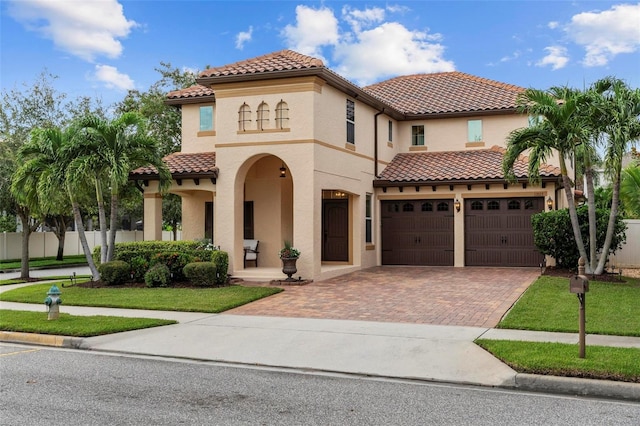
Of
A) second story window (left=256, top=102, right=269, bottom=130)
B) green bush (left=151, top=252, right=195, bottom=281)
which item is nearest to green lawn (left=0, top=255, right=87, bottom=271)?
green bush (left=151, top=252, right=195, bottom=281)

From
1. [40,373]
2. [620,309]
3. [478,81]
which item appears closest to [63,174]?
[40,373]

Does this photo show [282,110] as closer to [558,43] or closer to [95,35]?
[95,35]

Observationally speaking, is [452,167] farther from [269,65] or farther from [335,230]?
[269,65]

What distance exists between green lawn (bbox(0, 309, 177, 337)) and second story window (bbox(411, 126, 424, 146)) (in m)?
15.9

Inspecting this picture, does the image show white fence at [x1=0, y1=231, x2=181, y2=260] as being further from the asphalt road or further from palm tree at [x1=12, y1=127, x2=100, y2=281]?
the asphalt road

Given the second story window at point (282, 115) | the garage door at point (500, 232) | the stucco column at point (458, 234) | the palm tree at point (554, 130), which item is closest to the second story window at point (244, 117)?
the second story window at point (282, 115)

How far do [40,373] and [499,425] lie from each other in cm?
Answer: 582

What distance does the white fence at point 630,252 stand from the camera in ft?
68.2

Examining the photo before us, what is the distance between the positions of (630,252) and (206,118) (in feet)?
52.4

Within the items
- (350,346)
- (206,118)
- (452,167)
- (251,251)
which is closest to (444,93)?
(452,167)

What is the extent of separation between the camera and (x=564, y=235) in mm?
17750

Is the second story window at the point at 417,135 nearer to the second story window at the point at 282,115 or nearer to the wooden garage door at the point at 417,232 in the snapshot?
the wooden garage door at the point at 417,232

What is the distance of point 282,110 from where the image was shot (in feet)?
59.2

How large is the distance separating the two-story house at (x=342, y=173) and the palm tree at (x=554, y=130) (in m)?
4.70
